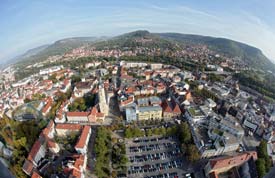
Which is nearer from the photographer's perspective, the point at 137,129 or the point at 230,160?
the point at 230,160

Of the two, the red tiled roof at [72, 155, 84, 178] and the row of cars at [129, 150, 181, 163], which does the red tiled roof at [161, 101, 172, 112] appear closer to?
the row of cars at [129, 150, 181, 163]

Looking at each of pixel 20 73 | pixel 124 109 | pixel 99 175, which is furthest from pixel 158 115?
pixel 20 73

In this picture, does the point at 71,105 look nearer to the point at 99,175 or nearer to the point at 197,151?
the point at 99,175

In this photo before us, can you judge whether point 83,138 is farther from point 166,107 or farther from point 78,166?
point 166,107

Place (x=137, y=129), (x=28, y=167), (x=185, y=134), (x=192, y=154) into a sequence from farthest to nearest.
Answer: (x=137, y=129)
(x=185, y=134)
(x=192, y=154)
(x=28, y=167)

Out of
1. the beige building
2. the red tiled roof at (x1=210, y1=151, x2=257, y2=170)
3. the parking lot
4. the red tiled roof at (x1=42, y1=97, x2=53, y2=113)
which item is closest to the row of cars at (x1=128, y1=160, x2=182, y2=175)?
the parking lot

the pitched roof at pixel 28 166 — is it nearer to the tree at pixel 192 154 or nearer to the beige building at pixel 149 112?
the beige building at pixel 149 112

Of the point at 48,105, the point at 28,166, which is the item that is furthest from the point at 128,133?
the point at 48,105
